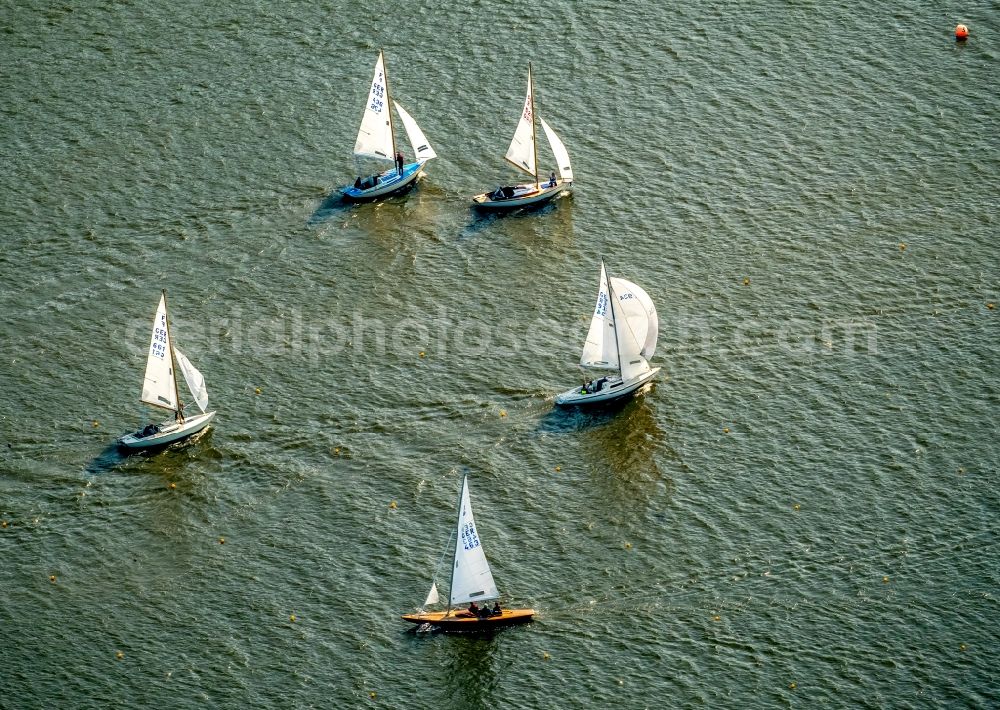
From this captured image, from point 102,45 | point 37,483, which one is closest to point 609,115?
point 102,45

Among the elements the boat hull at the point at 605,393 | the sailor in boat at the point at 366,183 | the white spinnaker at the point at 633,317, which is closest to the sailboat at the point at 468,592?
the boat hull at the point at 605,393

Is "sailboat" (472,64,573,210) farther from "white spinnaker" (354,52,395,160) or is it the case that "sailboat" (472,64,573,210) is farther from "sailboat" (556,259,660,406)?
"sailboat" (556,259,660,406)

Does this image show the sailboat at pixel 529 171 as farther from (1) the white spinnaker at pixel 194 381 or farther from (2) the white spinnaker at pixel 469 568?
(2) the white spinnaker at pixel 469 568

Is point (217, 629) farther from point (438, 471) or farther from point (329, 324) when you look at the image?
point (329, 324)

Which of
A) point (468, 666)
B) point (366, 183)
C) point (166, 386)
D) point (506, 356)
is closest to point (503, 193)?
point (366, 183)

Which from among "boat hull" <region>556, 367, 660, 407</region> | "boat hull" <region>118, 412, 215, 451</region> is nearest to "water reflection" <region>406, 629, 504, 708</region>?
"boat hull" <region>556, 367, 660, 407</region>

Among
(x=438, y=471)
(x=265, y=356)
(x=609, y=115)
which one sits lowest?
(x=438, y=471)
